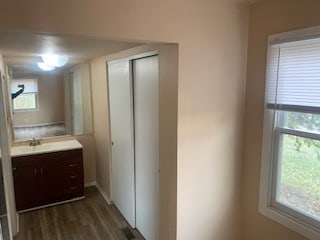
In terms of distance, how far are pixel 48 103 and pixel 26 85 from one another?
41 cm

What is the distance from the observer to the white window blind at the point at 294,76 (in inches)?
64.1

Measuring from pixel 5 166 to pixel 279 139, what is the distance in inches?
112

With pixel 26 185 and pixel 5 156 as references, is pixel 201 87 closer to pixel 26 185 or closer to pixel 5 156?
pixel 5 156

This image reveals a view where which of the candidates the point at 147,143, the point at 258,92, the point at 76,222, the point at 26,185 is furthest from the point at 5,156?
the point at 258,92

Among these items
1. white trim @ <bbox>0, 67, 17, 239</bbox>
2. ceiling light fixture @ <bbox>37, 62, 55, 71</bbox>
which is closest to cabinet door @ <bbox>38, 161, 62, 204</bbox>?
white trim @ <bbox>0, 67, 17, 239</bbox>

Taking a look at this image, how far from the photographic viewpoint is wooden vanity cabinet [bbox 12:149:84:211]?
11.5 ft

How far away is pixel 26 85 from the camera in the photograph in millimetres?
3850

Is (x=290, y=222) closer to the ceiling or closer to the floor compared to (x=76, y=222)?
closer to the ceiling

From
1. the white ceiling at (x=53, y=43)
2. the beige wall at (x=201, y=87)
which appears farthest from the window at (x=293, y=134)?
the white ceiling at (x=53, y=43)

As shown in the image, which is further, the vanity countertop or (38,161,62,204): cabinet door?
(38,161,62,204): cabinet door

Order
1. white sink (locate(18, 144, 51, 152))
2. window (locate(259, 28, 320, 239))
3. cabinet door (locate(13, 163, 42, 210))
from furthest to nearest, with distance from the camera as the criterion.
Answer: white sink (locate(18, 144, 51, 152)), cabinet door (locate(13, 163, 42, 210)), window (locate(259, 28, 320, 239))

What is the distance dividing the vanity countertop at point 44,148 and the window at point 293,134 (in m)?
2.81

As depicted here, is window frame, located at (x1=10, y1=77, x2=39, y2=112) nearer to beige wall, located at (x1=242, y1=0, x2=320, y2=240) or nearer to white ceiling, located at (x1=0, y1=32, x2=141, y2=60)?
white ceiling, located at (x1=0, y1=32, x2=141, y2=60)

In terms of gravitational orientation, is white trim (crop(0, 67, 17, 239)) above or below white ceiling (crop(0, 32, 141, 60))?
below
